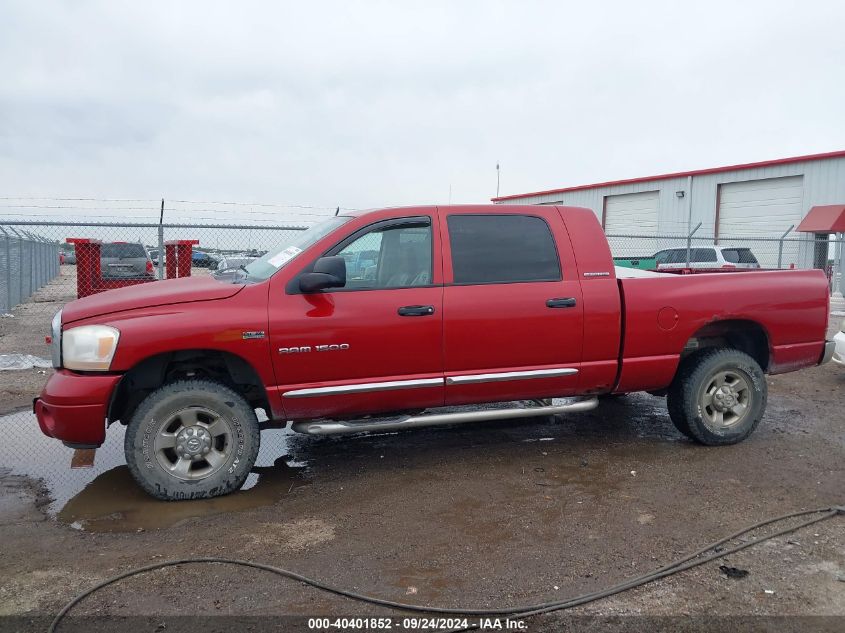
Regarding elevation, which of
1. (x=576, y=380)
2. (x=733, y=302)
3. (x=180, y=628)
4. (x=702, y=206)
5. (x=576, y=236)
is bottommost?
(x=180, y=628)

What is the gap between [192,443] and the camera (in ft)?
14.4

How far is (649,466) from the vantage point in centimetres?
514

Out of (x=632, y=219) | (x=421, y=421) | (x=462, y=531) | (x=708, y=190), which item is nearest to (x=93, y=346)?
(x=421, y=421)

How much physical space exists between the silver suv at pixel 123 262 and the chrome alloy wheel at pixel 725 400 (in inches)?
345

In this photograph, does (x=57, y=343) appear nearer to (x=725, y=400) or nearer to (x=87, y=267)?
(x=725, y=400)

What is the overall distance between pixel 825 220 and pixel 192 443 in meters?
23.7

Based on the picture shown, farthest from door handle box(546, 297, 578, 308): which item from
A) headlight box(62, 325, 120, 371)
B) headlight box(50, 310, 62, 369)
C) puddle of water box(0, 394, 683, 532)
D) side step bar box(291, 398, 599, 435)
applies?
headlight box(50, 310, 62, 369)

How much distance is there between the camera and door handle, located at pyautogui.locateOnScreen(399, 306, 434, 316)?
4.64 metres

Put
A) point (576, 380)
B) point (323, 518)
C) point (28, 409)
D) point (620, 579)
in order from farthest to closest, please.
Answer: point (28, 409) → point (576, 380) → point (323, 518) → point (620, 579)

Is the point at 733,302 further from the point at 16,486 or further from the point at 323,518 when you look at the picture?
the point at 16,486

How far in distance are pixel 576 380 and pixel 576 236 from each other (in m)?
1.10

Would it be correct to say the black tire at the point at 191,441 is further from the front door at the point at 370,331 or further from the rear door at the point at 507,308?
the rear door at the point at 507,308

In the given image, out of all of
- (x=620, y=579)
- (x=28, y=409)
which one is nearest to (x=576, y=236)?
(x=620, y=579)

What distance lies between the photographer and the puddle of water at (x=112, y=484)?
4.22 m
